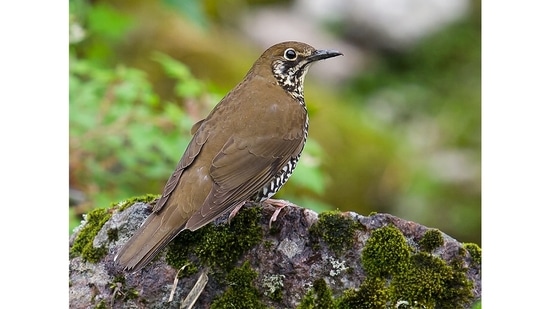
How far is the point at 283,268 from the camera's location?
3.77 m

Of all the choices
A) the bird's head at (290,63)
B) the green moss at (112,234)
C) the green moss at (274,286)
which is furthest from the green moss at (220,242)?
the bird's head at (290,63)

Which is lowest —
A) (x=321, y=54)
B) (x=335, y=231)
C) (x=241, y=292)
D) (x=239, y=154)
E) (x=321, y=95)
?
(x=241, y=292)

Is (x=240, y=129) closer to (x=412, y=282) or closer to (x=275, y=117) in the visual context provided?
(x=275, y=117)

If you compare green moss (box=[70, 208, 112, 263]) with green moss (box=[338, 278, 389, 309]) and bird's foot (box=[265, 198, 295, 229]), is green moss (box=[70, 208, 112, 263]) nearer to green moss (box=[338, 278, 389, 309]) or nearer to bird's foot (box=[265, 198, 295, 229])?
bird's foot (box=[265, 198, 295, 229])

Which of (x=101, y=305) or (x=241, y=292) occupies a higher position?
(x=241, y=292)

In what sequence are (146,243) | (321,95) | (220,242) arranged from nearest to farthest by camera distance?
(146,243), (220,242), (321,95)

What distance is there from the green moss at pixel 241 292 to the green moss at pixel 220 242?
7 cm

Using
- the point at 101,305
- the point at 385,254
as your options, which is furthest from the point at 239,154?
the point at 101,305

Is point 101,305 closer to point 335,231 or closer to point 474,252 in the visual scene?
point 335,231

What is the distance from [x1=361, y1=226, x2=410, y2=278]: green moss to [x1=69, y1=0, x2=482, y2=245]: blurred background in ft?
4.12

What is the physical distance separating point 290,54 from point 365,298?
1.38 m

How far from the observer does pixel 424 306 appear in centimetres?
370
